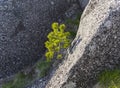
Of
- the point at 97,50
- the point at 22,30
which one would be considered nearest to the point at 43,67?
the point at 22,30

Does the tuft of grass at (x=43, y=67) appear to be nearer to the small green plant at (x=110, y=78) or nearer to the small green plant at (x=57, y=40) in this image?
the small green plant at (x=57, y=40)

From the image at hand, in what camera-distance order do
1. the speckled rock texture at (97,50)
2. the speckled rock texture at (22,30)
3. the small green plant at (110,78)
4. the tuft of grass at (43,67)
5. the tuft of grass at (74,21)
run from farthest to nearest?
1. the tuft of grass at (74,21)
2. the speckled rock texture at (22,30)
3. the tuft of grass at (43,67)
4. the speckled rock texture at (97,50)
5. the small green plant at (110,78)

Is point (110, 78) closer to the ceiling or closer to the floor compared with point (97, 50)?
closer to the floor

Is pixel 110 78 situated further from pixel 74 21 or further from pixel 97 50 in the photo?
pixel 74 21

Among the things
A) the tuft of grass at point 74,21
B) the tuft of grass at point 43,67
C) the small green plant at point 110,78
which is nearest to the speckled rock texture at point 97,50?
the small green plant at point 110,78

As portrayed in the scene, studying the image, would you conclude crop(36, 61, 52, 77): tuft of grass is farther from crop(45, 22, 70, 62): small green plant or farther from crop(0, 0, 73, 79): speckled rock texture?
crop(0, 0, 73, 79): speckled rock texture
